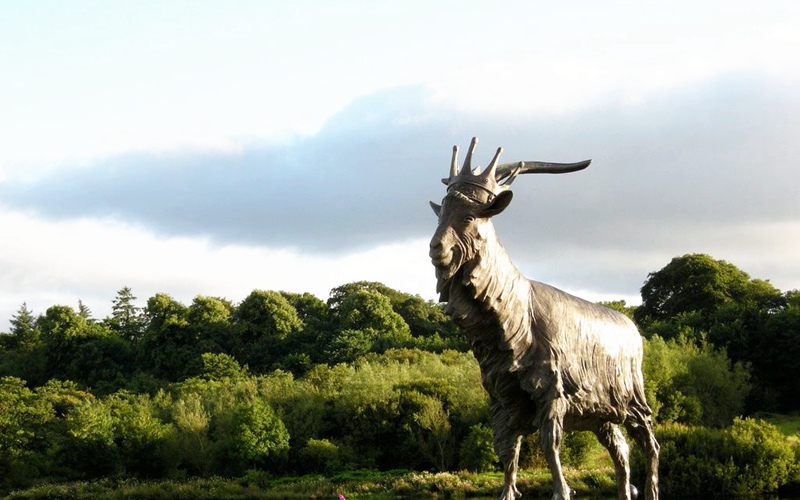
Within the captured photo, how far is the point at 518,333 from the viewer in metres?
9.78

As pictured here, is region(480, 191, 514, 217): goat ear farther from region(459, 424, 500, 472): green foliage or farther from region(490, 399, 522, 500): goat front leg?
region(459, 424, 500, 472): green foliage

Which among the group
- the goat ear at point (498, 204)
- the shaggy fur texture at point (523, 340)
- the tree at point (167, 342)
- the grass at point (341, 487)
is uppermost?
the tree at point (167, 342)

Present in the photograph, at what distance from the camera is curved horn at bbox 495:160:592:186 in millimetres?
10266

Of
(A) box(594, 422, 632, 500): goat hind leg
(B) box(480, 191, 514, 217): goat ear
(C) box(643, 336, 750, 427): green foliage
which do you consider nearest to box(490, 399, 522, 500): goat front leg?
(A) box(594, 422, 632, 500): goat hind leg

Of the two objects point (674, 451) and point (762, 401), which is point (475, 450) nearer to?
point (674, 451)

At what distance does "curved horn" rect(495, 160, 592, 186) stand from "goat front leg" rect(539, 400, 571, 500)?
7.84ft

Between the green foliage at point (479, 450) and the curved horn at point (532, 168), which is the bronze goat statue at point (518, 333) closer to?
the curved horn at point (532, 168)

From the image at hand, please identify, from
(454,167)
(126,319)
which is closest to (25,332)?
(126,319)

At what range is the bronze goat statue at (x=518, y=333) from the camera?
9430 mm

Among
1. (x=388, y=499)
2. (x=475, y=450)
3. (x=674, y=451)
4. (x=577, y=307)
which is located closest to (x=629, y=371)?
(x=577, y=307)

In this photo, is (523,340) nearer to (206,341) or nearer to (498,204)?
(498,204)

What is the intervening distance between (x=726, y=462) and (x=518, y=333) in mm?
26264

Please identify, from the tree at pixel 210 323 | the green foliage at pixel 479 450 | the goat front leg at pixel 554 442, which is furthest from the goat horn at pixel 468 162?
the tree at pixel 210 323

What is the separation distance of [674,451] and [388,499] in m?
10.7
